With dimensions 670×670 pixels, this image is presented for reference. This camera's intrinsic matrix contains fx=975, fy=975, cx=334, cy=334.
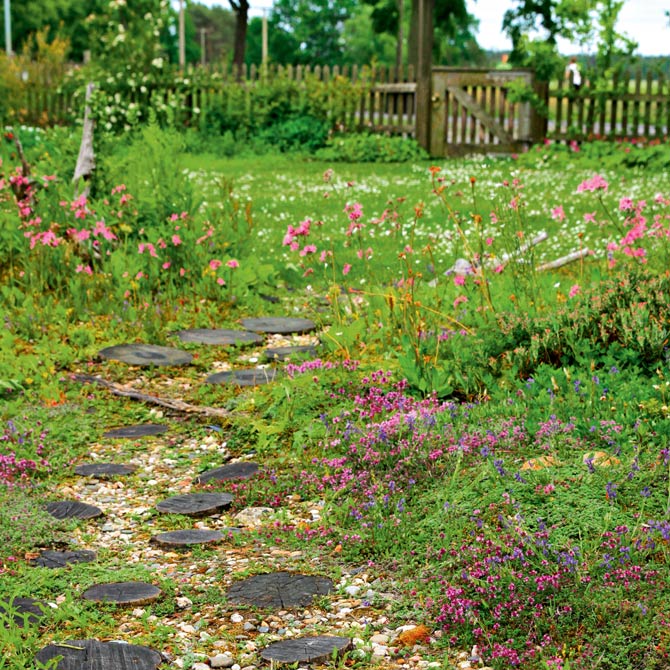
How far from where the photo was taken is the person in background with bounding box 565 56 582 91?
1970 cm

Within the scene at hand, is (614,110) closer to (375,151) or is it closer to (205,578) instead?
(375,151)

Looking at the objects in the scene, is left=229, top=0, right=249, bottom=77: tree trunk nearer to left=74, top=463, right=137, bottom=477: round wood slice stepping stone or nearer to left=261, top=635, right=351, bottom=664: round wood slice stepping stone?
left=74, top=463, right=137, bottom=477: round wood slice stepping stone

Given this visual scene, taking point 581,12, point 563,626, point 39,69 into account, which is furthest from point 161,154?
point 39,69

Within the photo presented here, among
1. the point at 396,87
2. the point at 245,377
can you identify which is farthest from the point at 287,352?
the point at 396,87

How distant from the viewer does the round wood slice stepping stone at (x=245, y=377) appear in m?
6.26

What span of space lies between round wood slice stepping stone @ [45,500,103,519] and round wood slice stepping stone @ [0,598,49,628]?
84 cm

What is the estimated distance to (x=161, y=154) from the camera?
8.64 metres

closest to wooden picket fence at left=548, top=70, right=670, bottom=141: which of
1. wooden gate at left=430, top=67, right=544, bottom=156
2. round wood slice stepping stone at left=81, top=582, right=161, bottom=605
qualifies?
wooden gate at left=430, top=67, right=544, bottom=156

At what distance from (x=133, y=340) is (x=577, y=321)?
3340 mm

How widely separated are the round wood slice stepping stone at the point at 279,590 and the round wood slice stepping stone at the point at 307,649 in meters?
0.30

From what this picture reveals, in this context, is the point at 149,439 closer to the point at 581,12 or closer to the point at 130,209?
the point at 130,209

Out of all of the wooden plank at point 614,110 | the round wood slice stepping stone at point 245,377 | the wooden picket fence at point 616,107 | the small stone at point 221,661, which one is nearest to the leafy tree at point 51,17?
the wooden picket fence at point 616,107

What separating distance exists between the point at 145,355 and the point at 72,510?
2.41 metres

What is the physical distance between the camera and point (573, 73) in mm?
19844
